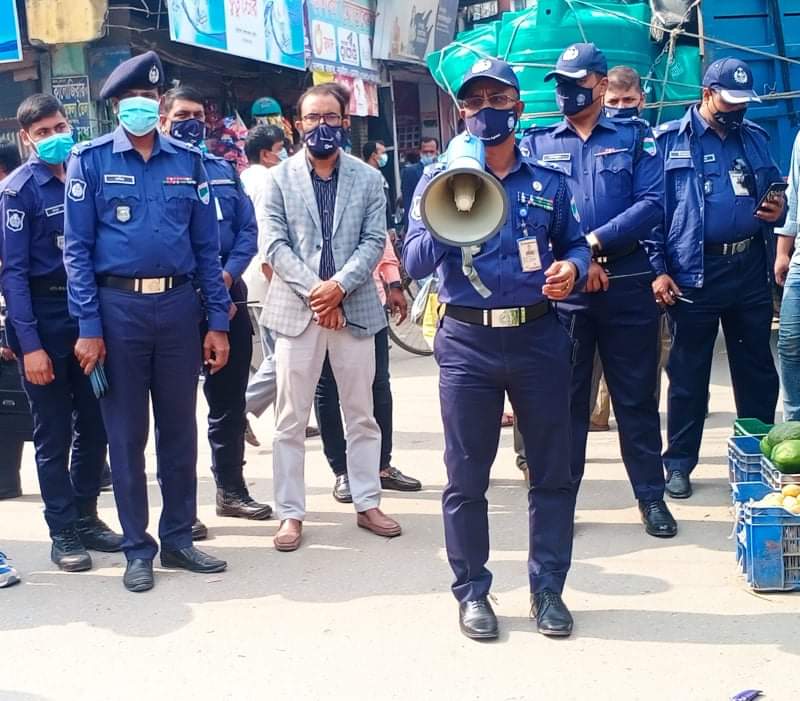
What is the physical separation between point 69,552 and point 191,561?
58 cm

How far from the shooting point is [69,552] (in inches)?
202

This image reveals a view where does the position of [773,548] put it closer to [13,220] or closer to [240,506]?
[240,506]

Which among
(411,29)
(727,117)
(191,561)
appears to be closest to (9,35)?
(191,561)

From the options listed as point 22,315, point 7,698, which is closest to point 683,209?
point 22,315

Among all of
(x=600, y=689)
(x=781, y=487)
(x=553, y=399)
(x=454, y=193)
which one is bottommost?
(x=600, y=689)

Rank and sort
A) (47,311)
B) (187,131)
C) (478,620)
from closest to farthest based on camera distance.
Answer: (478,620) < (47,311) < (187,131)

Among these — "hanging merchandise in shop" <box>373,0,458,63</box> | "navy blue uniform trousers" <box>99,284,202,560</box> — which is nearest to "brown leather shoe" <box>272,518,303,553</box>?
"navy blue uniform trousers" <box>99,284,202,560</box>

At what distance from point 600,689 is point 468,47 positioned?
238 inches

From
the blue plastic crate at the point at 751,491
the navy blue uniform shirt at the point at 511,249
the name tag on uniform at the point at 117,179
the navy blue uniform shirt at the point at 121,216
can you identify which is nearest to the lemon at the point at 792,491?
the blue plastic crate at the point at 751,491

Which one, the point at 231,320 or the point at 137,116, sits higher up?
the point at 137,116

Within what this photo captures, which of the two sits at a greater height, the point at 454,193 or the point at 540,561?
the point at 454,193

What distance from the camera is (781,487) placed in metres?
4.72

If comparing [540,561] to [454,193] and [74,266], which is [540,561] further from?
[74,266]

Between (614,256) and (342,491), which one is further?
(342,491)
